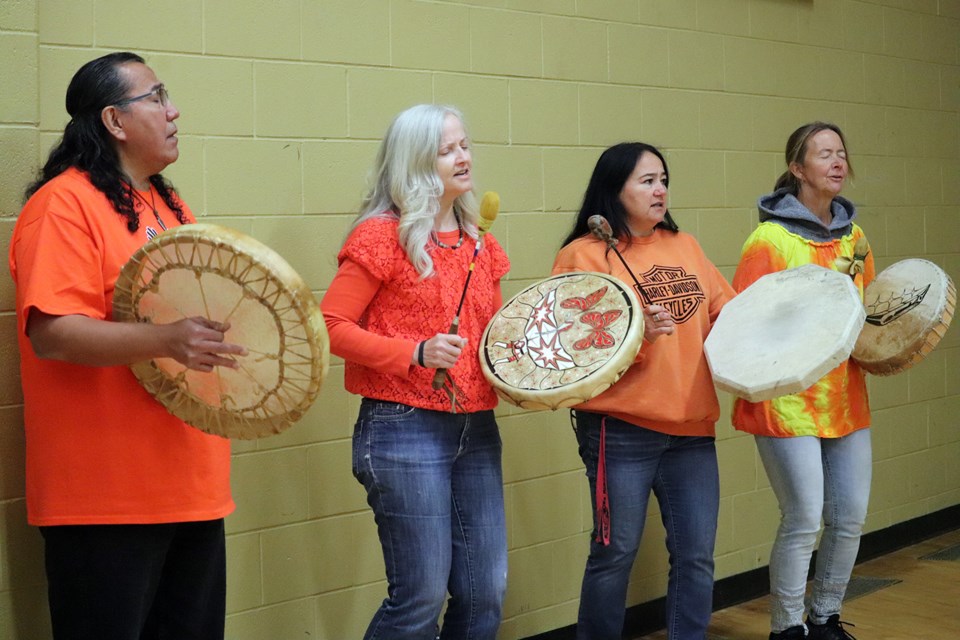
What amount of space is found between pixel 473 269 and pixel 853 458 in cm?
148

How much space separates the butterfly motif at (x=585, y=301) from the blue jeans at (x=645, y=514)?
0.37 m

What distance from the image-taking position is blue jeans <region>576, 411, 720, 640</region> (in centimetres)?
288

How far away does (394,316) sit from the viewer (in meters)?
2.48

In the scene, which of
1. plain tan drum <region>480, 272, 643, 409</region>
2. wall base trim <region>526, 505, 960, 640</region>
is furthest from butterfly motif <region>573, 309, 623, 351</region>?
wall base trim <region>526, 505, 960, 640</region>

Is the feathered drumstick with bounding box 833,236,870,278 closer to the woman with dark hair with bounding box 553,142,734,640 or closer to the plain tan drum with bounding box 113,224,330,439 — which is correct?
the woman with dark hair with bounding box 553,142,734,640

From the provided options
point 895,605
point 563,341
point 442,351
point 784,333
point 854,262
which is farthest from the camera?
point 895,605

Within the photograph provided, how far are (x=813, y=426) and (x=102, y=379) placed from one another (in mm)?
2080

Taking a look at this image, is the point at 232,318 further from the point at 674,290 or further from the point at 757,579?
the point at 757,579

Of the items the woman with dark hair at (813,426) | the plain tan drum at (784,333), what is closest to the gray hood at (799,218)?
the woman with dark hair at (813,426)

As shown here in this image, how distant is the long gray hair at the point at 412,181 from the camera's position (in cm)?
246

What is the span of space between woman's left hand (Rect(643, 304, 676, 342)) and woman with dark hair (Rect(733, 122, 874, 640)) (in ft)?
2.21

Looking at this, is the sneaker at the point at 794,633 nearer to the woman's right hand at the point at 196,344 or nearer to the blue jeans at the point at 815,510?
the blue jeans at the point at 815,510

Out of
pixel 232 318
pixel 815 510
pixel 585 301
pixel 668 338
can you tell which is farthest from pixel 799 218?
pixel 232 318

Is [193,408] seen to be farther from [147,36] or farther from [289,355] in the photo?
[147,36]
